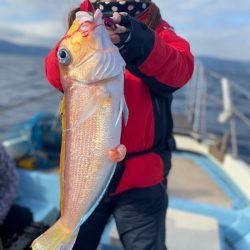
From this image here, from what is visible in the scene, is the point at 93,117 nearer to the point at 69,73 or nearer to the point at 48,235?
the point at 69,73

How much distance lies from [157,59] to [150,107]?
47 cm

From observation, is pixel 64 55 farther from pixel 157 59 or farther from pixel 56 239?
pixel 56 239

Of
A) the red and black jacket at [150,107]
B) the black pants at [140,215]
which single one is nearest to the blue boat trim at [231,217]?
the black pants at [140,215]

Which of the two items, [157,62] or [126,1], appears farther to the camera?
[126,1]

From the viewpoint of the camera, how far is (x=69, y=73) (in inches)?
56.5

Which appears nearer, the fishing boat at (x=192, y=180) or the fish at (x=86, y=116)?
the fish at (x=86, y=116)

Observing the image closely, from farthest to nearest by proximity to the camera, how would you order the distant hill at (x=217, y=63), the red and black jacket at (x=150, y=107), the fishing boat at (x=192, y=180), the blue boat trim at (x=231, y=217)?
the distant hill at (x=217, y=63)
the blue boat trim at (x=231, y=217)
the fishing boat at (x=192, y=180)
the red and black jacket at (x=150, y=107)

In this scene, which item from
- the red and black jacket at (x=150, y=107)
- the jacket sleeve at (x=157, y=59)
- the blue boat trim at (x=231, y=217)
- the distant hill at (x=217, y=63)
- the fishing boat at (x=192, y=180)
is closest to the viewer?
the jacket sleeve at (x=157, y=59)

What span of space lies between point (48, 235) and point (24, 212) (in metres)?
1.48

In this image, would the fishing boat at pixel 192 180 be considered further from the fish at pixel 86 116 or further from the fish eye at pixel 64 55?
the fish eye at pixel 64 55

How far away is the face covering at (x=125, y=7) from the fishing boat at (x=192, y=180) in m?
1.66

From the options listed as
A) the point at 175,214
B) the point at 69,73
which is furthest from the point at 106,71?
the point at 175,214

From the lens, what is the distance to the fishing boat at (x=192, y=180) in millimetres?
3152

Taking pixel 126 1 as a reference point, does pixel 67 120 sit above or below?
below
